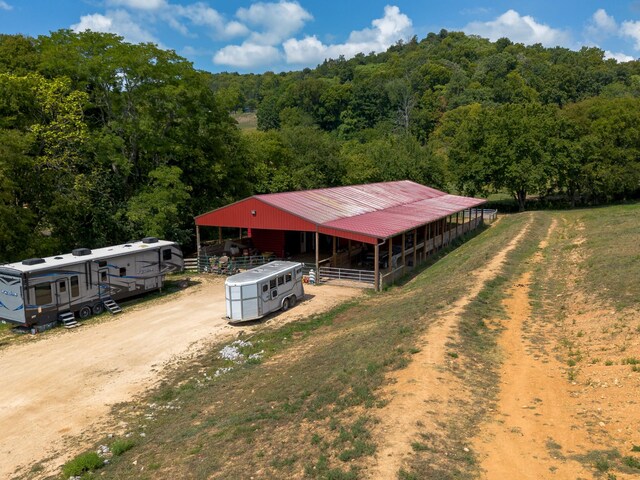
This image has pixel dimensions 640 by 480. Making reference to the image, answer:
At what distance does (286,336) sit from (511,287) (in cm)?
1065

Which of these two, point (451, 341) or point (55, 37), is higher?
point (55, 37)

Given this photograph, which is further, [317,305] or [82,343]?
[317,305]

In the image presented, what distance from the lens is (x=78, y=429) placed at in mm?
12680

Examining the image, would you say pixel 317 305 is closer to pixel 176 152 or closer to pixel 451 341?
pixel 451 341

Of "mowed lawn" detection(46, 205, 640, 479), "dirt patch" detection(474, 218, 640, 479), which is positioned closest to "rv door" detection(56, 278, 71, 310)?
"mowed lawn" detection(46, 205, 640, 479)

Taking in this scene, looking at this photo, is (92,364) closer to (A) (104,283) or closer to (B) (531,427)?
(A) (104,283)

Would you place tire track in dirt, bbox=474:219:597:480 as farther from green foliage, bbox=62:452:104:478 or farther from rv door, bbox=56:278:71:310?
rv door, bbox=56:278:71:310

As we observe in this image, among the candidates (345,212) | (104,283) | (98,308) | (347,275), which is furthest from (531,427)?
(345,212)

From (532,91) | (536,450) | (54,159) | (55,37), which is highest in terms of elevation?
(532,91)

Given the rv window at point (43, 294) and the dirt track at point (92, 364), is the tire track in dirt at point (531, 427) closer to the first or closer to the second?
the dirt track at point (92, 364)

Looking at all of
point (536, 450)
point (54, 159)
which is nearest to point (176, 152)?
point (54, 159)

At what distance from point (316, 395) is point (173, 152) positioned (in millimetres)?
27766

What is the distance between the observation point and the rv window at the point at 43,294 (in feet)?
66.4

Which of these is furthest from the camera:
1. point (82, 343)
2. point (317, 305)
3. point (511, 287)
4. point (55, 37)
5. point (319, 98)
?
point (319, 98)
